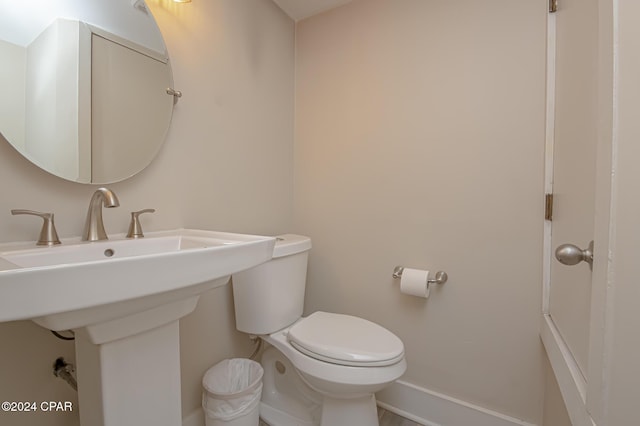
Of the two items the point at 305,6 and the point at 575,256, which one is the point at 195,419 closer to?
the point at 575,256

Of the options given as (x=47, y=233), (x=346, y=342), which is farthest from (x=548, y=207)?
(x=47, y=233)

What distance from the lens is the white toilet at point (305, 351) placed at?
936mm

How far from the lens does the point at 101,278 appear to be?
0.44 meters

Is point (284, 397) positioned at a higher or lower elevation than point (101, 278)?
lower

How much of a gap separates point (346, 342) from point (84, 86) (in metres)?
1.18

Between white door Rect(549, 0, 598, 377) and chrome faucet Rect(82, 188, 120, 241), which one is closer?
white door Rect(549, 0, 598, 377)

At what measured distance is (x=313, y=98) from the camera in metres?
1.57

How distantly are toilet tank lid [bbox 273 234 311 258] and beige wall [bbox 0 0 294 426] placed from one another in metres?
0.22

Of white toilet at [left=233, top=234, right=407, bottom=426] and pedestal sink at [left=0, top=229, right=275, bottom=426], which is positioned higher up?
pedestal sink at [left=0, top=229, right=275, bottom=426]

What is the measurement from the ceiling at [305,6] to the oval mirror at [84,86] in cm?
81

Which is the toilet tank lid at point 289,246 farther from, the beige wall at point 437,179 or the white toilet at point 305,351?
the beige wall at point 437,179

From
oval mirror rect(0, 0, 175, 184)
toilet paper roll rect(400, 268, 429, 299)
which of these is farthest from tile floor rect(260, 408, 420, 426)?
oval mirror rect(0, 0, 175, 184)

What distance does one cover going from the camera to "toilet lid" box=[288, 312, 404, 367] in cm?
93

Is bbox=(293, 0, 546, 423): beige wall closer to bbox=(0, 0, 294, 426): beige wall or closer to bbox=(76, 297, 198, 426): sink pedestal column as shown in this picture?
bbox=(0, 0, 294, 426): beige wall
